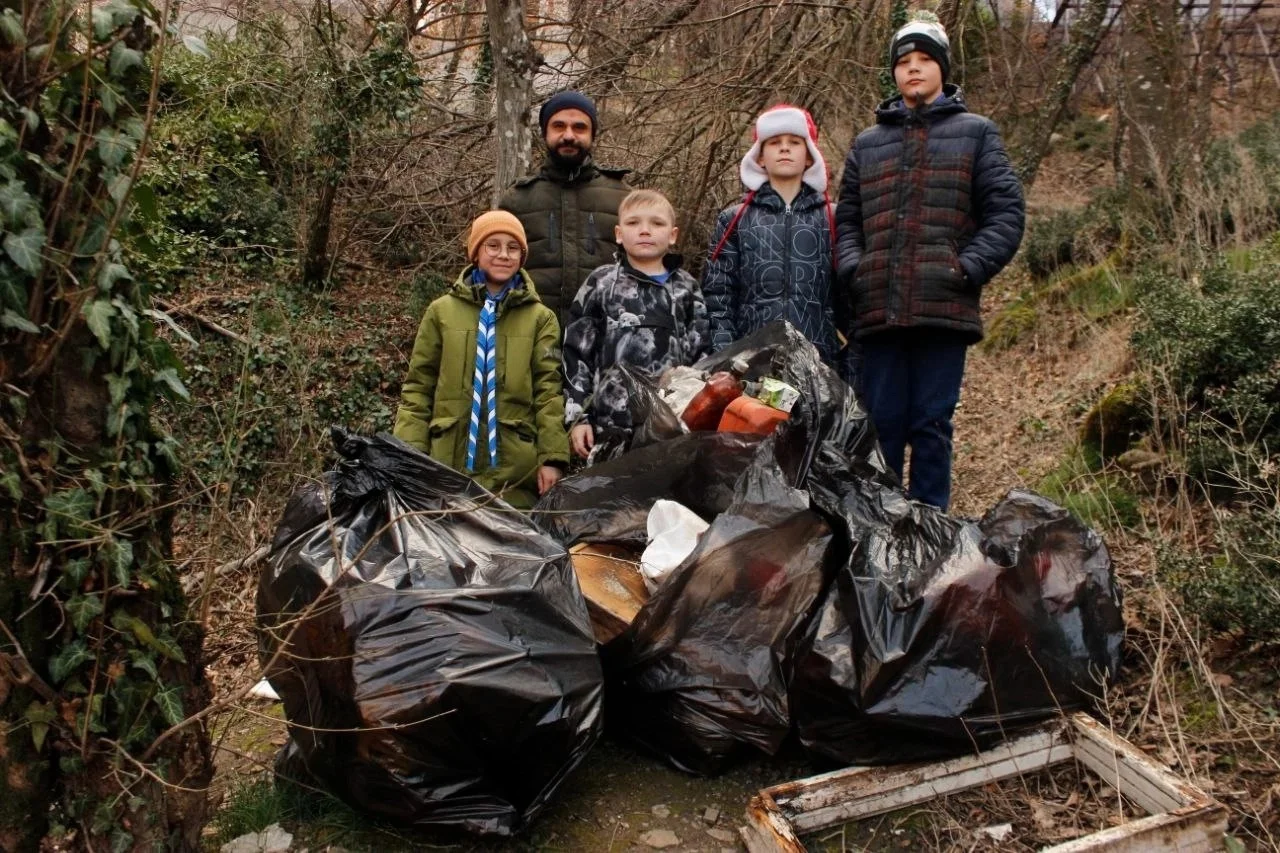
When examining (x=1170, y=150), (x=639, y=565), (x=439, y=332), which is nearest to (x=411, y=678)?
(x=639, y=565)

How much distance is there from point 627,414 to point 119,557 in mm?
1766

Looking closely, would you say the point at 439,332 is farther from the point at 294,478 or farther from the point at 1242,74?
the point at 1242,74

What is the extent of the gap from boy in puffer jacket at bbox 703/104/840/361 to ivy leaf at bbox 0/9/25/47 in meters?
2.29

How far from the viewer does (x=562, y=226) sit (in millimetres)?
3889

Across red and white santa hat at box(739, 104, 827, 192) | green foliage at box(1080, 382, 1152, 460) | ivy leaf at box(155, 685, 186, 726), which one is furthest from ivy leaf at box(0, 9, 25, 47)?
green foliage at box(1080, 382, 1152, 460)

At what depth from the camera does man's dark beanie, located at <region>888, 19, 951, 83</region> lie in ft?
10.7

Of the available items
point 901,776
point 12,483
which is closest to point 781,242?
point 901,776

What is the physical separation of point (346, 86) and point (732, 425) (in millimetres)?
4446

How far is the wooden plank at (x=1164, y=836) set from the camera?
2084mm

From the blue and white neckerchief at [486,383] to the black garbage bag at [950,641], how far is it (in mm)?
1315

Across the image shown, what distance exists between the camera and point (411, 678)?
2.13m

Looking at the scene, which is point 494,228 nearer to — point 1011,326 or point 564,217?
point 564,217

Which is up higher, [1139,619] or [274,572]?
[274,572]

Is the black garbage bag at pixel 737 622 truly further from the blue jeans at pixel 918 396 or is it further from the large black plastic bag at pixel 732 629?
the blue jeans at pixel 918 396
